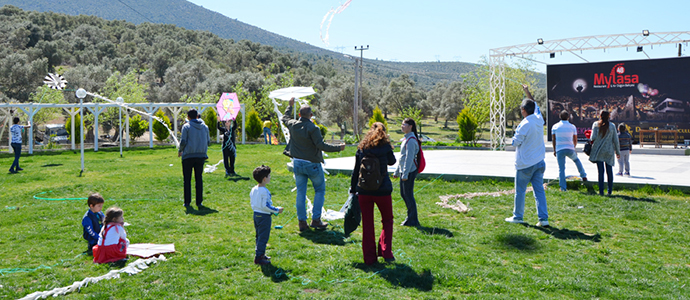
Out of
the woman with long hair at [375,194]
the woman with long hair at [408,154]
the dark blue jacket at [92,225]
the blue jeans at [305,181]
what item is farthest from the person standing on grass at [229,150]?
the woman with long hair at [375,194]

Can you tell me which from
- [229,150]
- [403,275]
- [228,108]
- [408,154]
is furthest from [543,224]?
[228,108]

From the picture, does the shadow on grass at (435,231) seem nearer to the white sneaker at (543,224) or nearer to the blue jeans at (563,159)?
the white sneaker at (543,224)

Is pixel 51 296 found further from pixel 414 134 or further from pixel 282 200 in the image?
pixel 282 200

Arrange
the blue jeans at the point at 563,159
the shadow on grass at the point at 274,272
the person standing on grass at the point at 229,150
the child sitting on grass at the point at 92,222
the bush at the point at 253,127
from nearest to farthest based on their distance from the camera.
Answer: the shadow on grass at the point at 274,272 → the child sitting on grass at the point at 92,222 → the blue jeans at the point at 563,159 → the person standing on grass at the point at 229,150 → the bush at the point at 253,127

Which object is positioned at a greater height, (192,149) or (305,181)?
(192,149)

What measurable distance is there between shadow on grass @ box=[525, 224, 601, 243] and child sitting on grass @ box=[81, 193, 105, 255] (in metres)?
5.65

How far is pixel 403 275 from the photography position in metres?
4.60

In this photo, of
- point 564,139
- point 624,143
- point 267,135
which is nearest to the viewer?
point 564,139

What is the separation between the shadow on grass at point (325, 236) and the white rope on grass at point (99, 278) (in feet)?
6.05

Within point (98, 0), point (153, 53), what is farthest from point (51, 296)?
point (98, 0)

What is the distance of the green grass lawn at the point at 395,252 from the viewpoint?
4227 millimetres

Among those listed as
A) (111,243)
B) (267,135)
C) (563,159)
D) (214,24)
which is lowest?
(111,243)

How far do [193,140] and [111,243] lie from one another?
320cm

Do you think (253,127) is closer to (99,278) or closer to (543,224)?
(543,224)
